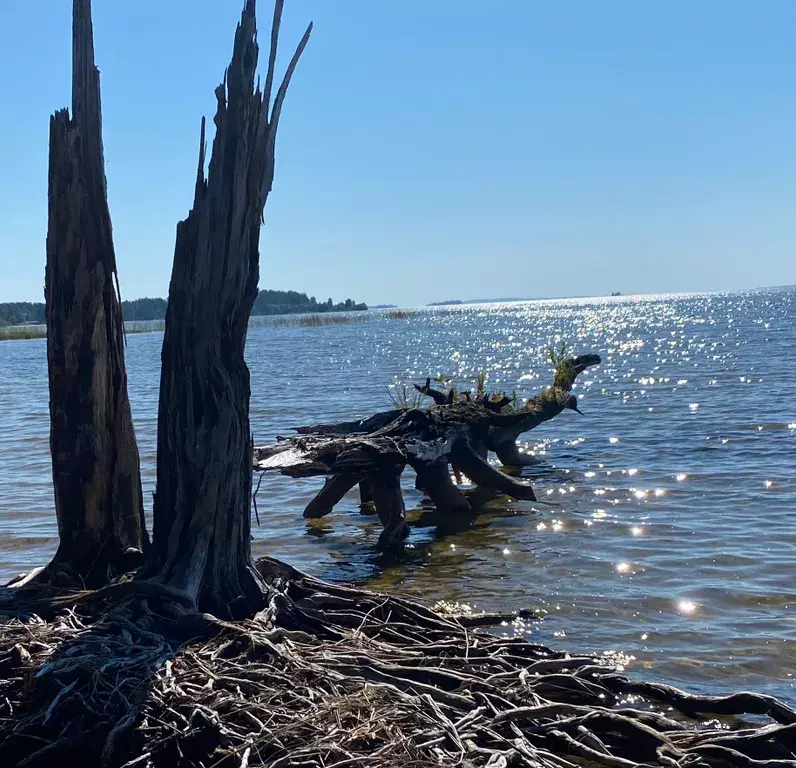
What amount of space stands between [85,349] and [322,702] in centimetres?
357

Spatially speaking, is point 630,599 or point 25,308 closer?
point 630,599

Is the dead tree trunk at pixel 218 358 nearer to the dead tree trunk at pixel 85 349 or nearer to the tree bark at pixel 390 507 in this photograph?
the dead tree trunk at pixel 85 349

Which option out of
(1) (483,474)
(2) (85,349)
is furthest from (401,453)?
(2) (85,349)

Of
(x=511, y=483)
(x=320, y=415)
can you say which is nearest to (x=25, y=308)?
(x=320, y=415)

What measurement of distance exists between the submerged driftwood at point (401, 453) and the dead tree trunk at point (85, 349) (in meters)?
3.07

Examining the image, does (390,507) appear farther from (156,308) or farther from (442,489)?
(156,308)

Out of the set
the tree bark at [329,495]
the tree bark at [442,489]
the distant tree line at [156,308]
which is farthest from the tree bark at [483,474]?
the distant tree line at [156,308]

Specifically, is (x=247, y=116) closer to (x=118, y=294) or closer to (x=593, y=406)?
(x=118, y=294)

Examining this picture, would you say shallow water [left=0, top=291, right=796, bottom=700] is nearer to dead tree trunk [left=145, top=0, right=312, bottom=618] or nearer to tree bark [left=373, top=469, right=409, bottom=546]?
tree bark [left=373, top=469, right=409, bottom=546]

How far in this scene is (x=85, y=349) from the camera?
22.6 feet

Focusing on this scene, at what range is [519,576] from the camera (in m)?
9.58

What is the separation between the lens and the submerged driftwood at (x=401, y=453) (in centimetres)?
1055

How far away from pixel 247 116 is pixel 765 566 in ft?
23.3

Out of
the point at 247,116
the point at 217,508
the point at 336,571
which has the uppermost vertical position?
the point at 247,116
